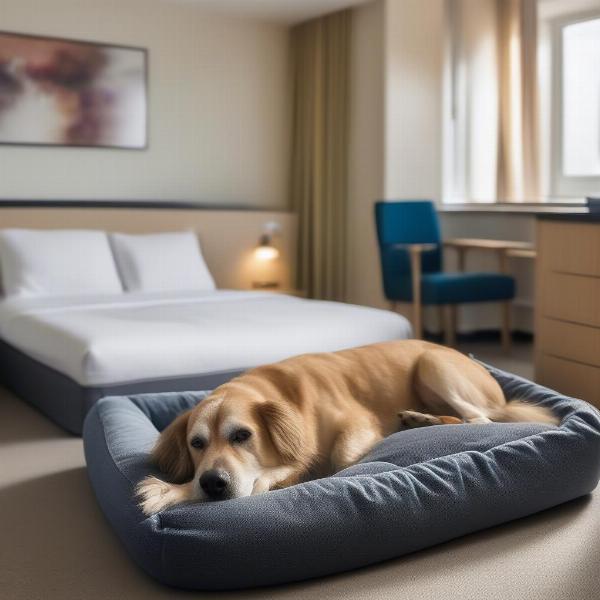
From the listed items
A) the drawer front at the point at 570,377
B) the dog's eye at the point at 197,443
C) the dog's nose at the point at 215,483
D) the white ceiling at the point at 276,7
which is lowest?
the drawer front at the point at 570,377

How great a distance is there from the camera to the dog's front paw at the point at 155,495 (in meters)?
1.93

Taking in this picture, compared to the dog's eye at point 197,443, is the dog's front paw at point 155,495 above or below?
below

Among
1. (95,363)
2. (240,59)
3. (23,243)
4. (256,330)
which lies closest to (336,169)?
(240,59)

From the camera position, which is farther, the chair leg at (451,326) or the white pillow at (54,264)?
the chair leg at (451,326)

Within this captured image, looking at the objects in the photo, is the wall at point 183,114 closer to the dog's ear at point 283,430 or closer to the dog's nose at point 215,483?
the dog's ear at point 283,430

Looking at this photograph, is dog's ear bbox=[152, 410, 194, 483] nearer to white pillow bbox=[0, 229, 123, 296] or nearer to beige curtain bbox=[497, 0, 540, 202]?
white pillow bbox=[0, 229, 123, 296]

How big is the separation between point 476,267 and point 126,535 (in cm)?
436

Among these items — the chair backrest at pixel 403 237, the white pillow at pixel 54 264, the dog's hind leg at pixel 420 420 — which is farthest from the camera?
the chair backrest at pixel 403 237

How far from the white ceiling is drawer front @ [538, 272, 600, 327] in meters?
2.75

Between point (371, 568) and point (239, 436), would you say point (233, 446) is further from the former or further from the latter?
point (371, 568)

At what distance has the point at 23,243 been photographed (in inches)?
185

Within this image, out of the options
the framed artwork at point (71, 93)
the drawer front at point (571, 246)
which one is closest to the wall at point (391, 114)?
the framed artwork at point (71, 93)

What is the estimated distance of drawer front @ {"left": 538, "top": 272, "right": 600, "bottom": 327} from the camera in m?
3.53

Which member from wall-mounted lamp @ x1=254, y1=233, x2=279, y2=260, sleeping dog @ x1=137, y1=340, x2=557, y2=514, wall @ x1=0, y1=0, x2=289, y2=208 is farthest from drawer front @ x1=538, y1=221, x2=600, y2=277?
wall @ x1=0, y1=0, x2=289, y2=208
